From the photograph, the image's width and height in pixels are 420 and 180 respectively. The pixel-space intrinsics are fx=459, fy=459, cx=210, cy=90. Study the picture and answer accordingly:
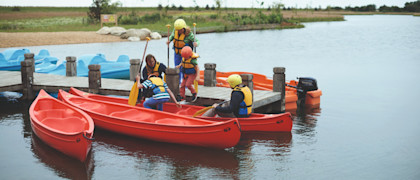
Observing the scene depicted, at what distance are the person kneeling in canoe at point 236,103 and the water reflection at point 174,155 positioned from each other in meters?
0.91

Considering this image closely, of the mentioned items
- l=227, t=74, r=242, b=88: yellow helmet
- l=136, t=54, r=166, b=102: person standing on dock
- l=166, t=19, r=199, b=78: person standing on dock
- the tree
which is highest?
the tree

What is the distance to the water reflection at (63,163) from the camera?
26.4 ft

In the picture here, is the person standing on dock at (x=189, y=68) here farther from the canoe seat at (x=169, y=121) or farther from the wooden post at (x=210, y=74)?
the canoe seat at (x=169, y=121)

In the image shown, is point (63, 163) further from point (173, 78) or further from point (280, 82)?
point (280, 82)

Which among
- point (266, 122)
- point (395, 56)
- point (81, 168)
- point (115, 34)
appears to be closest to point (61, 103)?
point (81, 168)

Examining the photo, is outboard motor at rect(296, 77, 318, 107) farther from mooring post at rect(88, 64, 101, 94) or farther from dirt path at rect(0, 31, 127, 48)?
dirt path at rect(0, 31, 127, 48)

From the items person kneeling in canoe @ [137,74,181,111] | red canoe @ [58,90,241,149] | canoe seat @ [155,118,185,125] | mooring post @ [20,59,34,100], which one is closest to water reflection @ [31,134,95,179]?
red canoe @ [58,90,241,149]

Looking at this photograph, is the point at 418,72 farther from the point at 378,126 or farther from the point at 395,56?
the point at 378,126

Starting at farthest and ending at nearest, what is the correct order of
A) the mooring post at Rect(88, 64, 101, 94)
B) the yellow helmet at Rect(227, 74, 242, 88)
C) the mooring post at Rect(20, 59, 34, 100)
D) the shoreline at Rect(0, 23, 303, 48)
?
the shoreline at Rect(0, 23, 303, 48) < the mooring post at Rect(20, 59, 34, 100) < the mooring post at Rect(88, 64, 101, 94) < the yellow helmet at Rect(227, 74, 242, 88)

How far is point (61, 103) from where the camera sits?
10.5 meters

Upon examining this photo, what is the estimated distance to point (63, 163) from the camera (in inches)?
336

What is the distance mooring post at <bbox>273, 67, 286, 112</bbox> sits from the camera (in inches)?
488

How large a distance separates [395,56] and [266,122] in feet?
80.8

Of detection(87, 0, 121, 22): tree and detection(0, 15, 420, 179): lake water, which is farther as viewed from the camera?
detection(87, 0, 121, 22): tree
